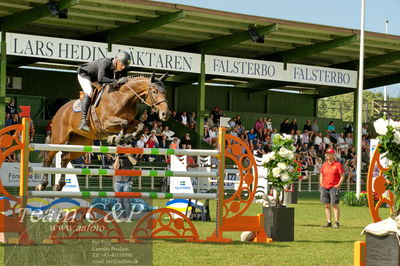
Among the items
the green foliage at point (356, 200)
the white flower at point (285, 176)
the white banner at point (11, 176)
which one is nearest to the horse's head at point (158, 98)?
the white flower at point (285, 176)

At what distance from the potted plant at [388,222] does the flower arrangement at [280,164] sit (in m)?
3.73

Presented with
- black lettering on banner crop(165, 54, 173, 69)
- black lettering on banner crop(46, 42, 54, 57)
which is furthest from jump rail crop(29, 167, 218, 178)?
black lettering on banner crop(165, 54, 173, 69)

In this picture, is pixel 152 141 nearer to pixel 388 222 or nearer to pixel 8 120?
pixel 8 120

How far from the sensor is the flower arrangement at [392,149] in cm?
837

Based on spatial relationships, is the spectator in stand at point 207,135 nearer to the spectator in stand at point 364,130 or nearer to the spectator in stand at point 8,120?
the spectator in stand at point 8,120

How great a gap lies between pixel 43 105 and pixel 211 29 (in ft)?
24.1

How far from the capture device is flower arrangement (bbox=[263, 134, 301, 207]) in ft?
40.9

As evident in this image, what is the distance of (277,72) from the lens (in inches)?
1219

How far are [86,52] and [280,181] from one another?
573 inches

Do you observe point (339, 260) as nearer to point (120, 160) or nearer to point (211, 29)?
point (120, 160)

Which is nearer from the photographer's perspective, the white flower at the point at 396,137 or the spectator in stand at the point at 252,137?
the white flower at the point at 396,137

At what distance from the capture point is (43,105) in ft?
98.8

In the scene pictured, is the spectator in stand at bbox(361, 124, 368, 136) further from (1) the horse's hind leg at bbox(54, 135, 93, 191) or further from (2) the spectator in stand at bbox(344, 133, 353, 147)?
(1) the horse's hind leg at bbox(54, 135, 93, 191)

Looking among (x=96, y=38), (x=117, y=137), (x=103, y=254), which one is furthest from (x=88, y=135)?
(x=96, y=38)
